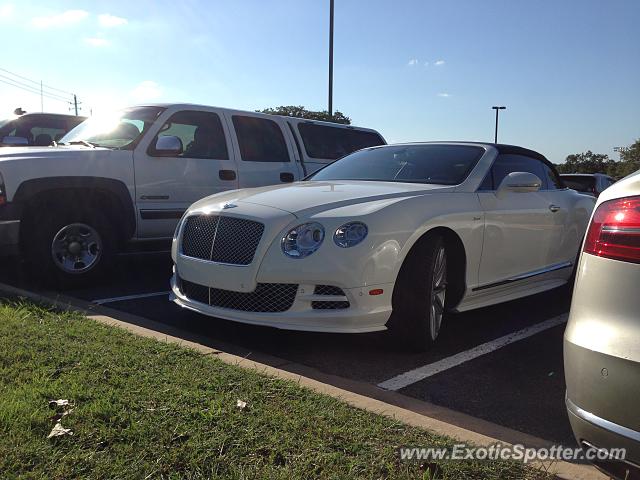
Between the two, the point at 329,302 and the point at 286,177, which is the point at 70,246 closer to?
the point at 286,177

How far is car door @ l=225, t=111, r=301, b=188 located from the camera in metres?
7.32

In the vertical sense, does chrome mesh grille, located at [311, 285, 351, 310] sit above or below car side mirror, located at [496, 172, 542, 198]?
below

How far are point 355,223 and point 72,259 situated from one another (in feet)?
11.2

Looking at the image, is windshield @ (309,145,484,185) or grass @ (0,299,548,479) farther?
windshield @ (309,145,484,185)

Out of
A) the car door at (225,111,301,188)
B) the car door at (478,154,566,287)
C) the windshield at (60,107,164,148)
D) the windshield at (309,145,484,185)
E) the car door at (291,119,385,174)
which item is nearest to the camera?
the car door at (478,154,566,287)

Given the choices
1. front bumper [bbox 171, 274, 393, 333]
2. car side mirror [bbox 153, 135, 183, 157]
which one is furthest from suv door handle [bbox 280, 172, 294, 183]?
front bumper [bbox 171, 274, 393, 333]

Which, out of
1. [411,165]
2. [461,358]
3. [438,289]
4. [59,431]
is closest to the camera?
[59,431]

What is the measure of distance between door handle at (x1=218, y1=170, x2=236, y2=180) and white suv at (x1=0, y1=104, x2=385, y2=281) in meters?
0.01

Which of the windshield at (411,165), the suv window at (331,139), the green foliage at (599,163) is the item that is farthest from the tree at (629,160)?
the windshield at (411,165)

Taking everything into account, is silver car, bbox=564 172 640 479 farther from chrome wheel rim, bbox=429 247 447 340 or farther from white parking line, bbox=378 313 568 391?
chrome wheel rim, bbox=429 247 447 340

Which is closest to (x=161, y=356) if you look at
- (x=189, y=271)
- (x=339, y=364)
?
(x=189, y=271)

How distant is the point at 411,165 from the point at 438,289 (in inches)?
54.5

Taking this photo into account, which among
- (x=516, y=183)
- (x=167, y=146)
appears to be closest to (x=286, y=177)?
(x=167, y=146)

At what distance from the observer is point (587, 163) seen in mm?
75500
